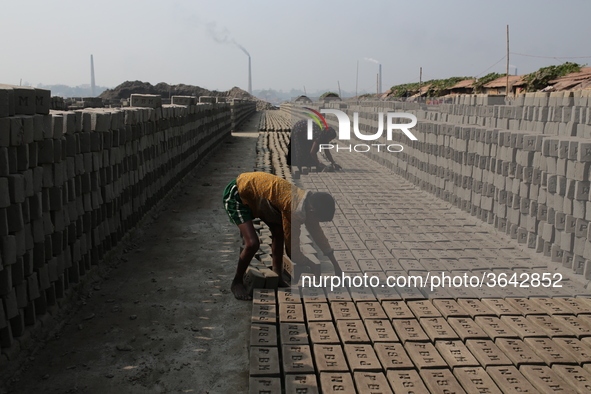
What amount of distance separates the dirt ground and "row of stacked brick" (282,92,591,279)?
269 centimetres

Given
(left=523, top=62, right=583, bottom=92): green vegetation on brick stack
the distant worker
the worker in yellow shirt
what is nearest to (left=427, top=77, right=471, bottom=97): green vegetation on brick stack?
(left=523, top=62, right=583, bottom=92): green vegetation on brick stack

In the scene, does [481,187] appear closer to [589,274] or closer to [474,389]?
[589,274]

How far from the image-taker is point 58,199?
4273mm

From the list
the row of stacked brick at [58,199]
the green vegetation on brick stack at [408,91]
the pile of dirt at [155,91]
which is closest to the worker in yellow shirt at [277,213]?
the row of stacked brick at [58,199]

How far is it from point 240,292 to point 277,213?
83 cm

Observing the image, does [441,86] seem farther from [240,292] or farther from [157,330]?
[157,330]

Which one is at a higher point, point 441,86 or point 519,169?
point 441,86

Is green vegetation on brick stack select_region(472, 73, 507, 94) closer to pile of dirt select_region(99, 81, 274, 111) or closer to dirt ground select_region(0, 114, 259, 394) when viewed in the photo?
dirt ground select_region(0, 114, 259, 394)

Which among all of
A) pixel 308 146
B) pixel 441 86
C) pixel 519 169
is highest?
pixel 441 86

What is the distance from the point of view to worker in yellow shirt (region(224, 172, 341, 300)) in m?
4.30

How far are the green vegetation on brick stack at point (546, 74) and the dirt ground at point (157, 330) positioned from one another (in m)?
20.2

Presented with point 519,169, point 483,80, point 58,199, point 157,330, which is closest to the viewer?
point 157,330

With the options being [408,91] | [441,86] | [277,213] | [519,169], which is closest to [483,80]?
[441,86]

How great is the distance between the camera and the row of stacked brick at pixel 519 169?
4914mm
